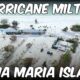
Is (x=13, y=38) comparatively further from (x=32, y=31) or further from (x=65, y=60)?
(x=65, y=60)

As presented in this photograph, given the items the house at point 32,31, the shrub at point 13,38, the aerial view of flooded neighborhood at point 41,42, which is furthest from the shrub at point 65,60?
the shrub at point 13,38

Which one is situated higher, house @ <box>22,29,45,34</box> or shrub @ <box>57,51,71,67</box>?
house @ <box>22,29,45,34</box>

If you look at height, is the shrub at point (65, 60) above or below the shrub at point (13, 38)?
below

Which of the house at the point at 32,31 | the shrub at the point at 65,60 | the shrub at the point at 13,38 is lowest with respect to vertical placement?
the shrub at the point at 65,60

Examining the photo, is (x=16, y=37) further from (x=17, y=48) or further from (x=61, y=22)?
(x=61, y=22)

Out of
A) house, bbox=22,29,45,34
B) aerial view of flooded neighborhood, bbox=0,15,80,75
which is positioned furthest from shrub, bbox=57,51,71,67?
house, bbox=22,29,45,34

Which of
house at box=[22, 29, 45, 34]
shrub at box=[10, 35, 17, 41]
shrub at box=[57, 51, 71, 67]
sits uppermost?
house at box=[22, 29, 45, 34]

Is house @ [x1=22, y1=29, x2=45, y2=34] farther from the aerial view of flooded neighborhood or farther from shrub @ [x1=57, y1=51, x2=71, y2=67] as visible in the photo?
shrub @ [x1=57, y1=51, x2=71, y2=67]

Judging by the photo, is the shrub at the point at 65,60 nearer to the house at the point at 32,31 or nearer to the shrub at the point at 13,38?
the house at the point at 32,31
